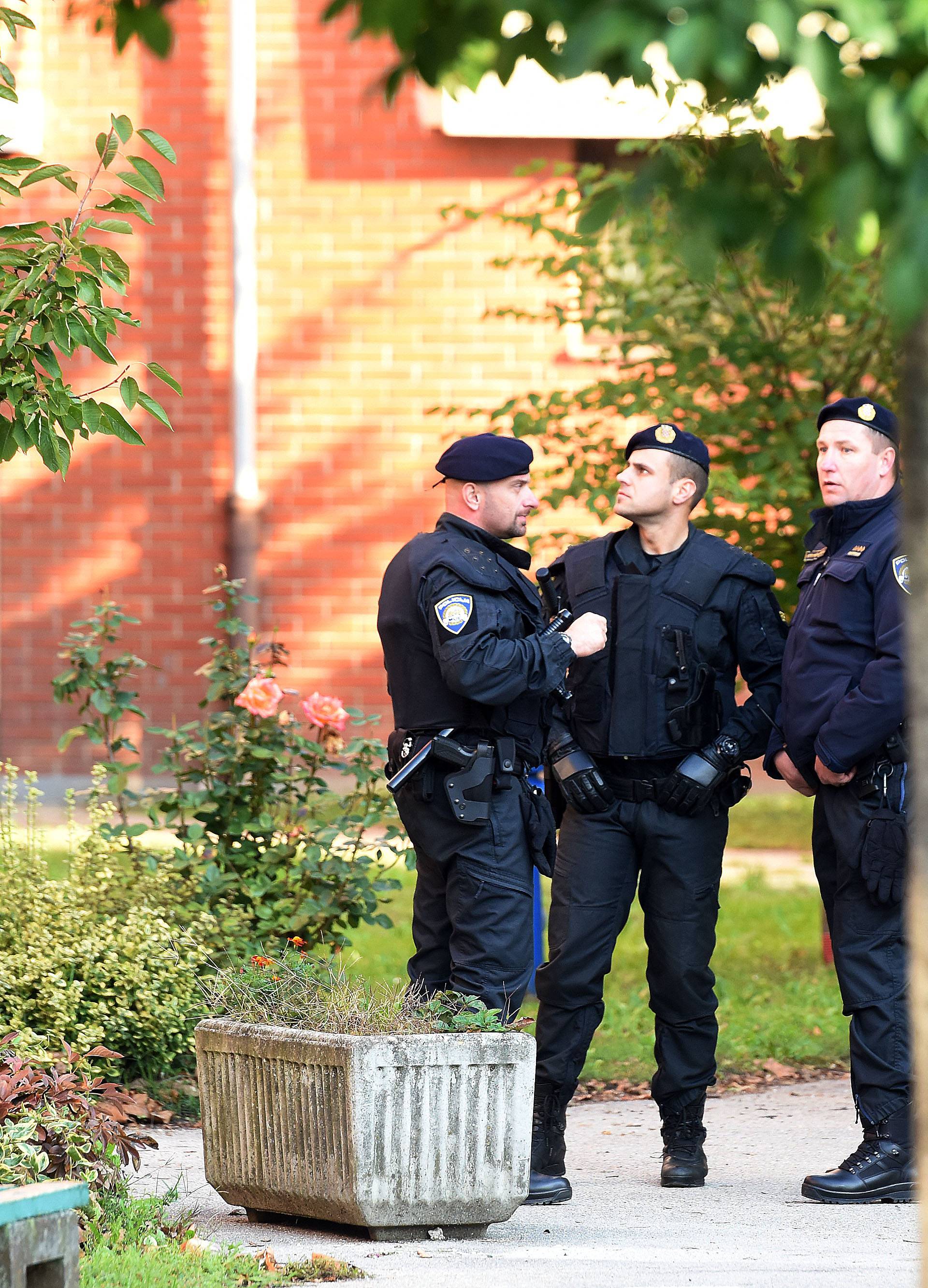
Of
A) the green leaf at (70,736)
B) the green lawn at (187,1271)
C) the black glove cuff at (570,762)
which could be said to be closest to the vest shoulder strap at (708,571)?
the black glove cuff at (570,762)

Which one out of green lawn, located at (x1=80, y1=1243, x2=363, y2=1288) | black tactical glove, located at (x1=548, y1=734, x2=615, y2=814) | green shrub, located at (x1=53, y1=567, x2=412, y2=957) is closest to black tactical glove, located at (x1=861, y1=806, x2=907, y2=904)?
black tactical glove, located at (x1=548, y1=734, x2=615, y2=814)

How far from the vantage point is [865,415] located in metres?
4.74

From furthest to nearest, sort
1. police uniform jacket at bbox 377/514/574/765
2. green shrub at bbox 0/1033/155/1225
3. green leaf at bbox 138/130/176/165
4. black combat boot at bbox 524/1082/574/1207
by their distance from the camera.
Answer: black combat boot at bbox 524/1082/574/1207 → police uniform jacket at bbox 377/514/574/765 → green leaf at bbox 138/130/176/165 → green shrub at bbox 0/1033/155/1225

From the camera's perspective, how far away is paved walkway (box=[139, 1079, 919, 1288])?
371cm

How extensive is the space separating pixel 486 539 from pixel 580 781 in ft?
2.43

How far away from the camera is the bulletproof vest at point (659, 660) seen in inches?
186

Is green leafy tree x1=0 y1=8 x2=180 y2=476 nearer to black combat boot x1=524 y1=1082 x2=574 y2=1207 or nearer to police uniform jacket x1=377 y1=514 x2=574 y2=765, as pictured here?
police uniform jacket x1=377 y1=514 x2=574 y2=765

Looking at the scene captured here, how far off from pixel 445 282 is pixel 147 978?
7.89 m

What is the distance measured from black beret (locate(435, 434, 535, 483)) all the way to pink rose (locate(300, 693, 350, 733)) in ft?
5.24

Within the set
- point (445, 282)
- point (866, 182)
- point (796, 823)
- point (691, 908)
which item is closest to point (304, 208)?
point (445, 282)

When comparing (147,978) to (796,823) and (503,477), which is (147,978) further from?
(796,823)

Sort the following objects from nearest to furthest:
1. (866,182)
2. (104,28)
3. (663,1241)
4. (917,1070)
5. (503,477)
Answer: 1. (866,182)
2. (917,1070)
3. (104,28)
4. (663,1241)
5. (503,477)

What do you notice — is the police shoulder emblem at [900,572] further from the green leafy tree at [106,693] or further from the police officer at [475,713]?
the green leafy tree at [106,693]

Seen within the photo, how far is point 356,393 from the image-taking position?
12211 millimetres
